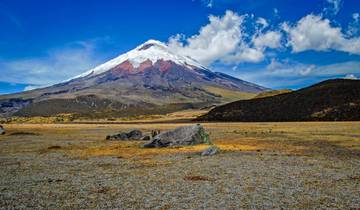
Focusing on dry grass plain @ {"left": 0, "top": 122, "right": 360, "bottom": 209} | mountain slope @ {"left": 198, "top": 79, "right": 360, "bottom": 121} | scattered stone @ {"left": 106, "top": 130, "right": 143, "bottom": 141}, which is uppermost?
mountain slope @ {"left": 198, "top": 79, "right": 360, "bottom": 121}

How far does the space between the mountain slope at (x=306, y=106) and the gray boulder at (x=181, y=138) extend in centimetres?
7245

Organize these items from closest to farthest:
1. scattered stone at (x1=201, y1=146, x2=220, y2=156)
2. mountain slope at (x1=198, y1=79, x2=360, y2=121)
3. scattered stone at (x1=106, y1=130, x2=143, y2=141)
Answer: scattered stone at (x1=201, y1=146, x2=220, y2=156)
scattered stone at (x1=106, y1=130, x2=143, y2=141)
mountain slope at (x1=198, y1=79, x2=360, y2=121)

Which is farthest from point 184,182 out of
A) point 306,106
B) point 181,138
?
point 306,106

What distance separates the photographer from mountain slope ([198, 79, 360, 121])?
106m

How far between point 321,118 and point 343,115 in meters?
5.98

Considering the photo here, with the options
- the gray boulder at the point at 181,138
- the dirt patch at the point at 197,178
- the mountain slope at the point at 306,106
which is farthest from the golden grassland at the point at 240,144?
the mountain slope at the point at 306,106

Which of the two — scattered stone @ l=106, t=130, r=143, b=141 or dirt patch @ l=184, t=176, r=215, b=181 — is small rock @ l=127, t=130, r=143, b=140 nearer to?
scattered stone @ l=106, t=130, r=143, b=141

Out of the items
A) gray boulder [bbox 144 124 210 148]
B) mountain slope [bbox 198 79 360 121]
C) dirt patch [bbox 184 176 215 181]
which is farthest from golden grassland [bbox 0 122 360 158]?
mountain slope [bbox 198 79 360 121]

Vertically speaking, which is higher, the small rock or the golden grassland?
the small rock

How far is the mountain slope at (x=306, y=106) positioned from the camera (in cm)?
10619

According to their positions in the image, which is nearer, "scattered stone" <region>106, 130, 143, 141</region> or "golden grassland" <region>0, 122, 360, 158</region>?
"golden grassland" <region>0, 122, 360, 158</region>

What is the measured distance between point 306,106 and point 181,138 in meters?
86.3

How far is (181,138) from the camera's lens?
4178 centimetres

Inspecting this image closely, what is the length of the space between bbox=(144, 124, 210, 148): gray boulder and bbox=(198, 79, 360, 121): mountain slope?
72452mm
